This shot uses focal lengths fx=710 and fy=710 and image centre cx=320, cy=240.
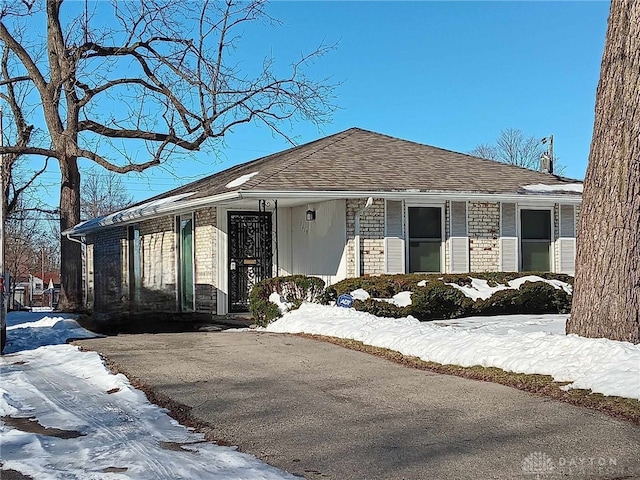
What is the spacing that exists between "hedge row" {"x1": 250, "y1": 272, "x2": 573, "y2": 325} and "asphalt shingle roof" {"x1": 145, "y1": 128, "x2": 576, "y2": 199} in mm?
1958

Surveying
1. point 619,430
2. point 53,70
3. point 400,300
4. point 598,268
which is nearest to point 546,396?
point 619,430

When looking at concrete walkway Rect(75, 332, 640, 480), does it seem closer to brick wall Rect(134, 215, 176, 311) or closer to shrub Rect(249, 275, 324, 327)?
shrub Rect(249, 275, 324, 327)

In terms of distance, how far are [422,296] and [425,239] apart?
2487mm

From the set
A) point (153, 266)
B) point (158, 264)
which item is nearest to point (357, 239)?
point (158, 264)

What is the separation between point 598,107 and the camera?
870cm

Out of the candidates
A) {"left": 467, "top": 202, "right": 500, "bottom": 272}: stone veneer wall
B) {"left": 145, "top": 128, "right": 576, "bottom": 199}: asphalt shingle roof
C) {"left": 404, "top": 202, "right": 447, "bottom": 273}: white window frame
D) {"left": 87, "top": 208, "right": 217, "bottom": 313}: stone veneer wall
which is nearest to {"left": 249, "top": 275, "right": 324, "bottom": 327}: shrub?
{"left": 145, "top": 128, "right": 576, "bottom": 199}: asphalt shingle roof

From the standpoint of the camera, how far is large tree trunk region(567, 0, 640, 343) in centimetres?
820

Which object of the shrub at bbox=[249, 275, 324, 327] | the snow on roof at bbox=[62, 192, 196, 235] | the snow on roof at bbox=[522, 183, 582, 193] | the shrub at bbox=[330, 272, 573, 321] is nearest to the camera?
the shrub at bbox=[330, 272, 573, 321]

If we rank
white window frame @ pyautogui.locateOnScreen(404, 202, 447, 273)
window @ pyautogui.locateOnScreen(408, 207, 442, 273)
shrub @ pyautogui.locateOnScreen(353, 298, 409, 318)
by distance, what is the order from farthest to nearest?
window @ pyautogui.locateOnScreen(408, 207, 442, 273)
white window frame @ pyautogui.locateOnScreen(404, 202, 447, 273)
shrub @ pyautogui.locateOnScreen(353, 298, 409, 318)

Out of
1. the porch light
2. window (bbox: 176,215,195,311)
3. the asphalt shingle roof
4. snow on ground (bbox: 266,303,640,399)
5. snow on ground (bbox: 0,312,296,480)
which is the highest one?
the asphalt shingle roof

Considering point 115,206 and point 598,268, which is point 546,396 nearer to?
point 598,268

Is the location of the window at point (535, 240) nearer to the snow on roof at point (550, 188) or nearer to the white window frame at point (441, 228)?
the snow on roof at point (550, 188)

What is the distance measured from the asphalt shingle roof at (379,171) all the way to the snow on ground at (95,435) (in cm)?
623

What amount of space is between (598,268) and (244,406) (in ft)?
15.0
